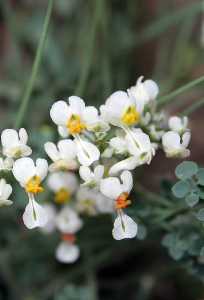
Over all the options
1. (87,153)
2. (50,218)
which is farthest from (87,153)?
(50,218)

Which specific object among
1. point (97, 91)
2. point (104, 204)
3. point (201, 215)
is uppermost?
point (97, 91)

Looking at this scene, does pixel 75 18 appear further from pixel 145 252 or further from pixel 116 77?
pixel 145 252

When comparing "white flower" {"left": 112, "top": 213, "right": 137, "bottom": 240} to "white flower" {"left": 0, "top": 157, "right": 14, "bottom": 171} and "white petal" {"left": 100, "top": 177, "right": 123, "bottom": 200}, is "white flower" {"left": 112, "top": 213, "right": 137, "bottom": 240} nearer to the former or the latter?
"white petal" {"left": 100, "top": 177, "right": 123, "bottom": 200}

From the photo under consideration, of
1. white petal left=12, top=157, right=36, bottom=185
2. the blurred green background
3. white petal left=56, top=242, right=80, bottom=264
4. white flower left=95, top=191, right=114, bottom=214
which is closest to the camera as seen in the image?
white petal left=12, top=157, right=36, bottom=185

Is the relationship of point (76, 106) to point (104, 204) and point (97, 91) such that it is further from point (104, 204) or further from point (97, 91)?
point (97, 91)

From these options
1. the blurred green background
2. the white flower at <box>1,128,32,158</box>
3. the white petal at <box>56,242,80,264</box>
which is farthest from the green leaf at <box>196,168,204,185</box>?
the white petal at <box>56,242,80,264</box>

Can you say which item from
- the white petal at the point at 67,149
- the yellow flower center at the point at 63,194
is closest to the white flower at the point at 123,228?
the white petal at the point at 67,149
